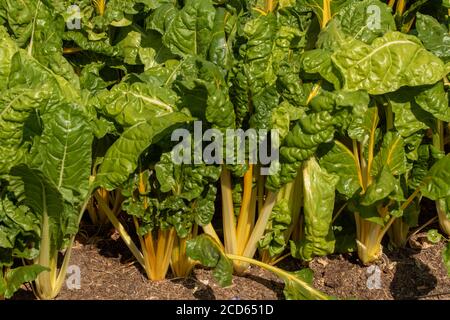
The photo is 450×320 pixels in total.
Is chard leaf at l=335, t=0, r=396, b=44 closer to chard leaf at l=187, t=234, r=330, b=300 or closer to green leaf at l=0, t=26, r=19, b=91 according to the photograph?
chard leaf at l=187, t=234, r=330, b=300

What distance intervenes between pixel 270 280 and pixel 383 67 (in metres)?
1.08

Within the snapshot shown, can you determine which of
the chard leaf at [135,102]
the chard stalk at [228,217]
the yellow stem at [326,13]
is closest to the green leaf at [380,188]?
the chard stalk at [228,217]

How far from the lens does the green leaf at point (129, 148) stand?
3207mm

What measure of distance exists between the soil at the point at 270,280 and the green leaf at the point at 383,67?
0.89 metres

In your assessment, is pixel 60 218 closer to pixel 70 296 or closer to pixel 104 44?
pixel 70 296

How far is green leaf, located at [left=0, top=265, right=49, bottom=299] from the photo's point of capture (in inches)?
122

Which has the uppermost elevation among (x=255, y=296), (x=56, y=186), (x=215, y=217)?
(x=56, y=186)

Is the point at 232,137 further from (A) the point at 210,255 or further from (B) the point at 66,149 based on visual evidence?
(B) the point at 66,149

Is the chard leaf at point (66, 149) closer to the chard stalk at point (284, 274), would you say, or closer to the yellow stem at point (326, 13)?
the chard stalk at point (284, 274)

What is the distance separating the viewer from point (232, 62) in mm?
3510

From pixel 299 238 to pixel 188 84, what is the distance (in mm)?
960

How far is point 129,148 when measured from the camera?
3.25m

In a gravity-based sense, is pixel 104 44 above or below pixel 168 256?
above

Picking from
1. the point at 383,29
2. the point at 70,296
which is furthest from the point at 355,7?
the point at 70,296
